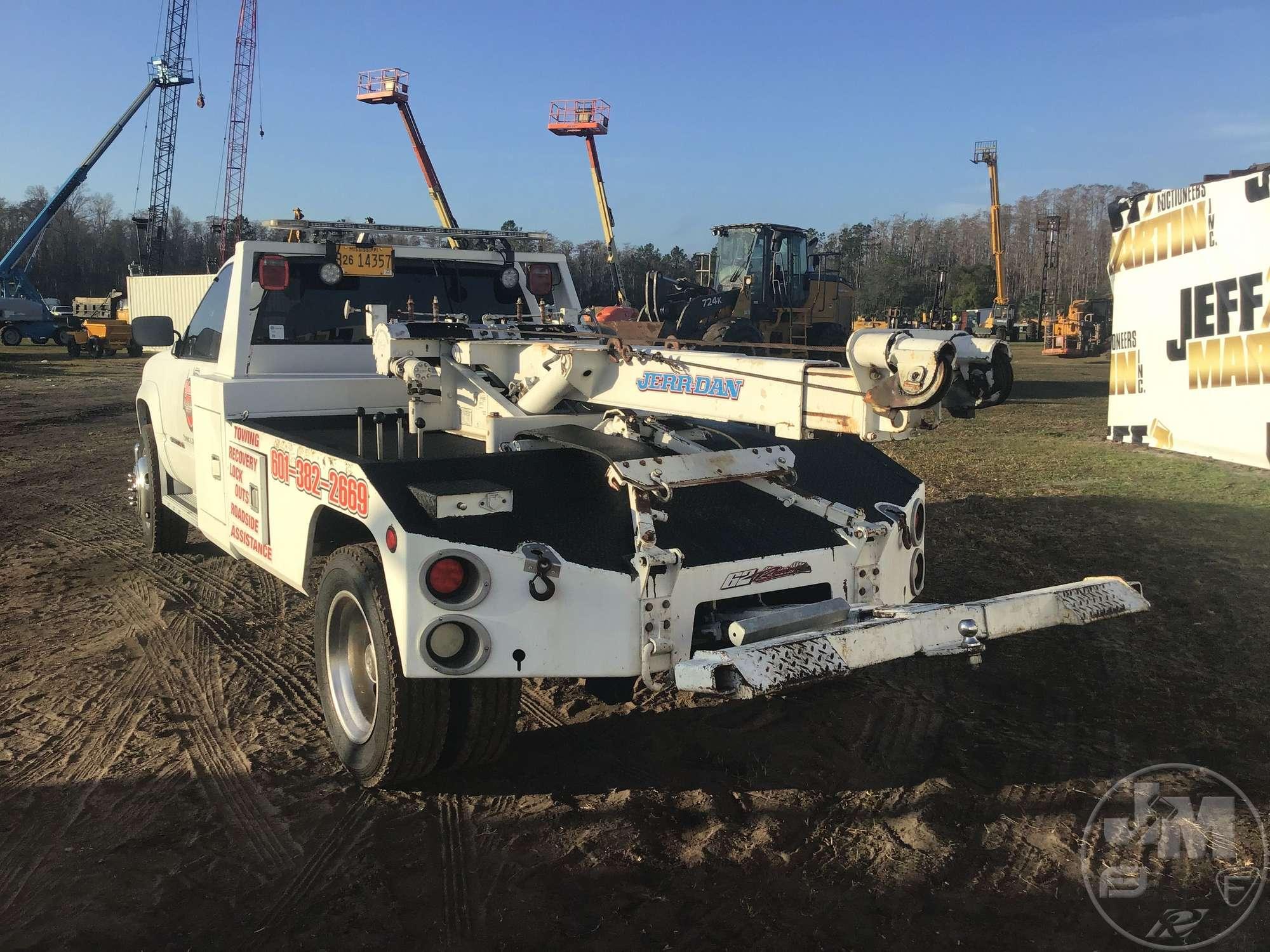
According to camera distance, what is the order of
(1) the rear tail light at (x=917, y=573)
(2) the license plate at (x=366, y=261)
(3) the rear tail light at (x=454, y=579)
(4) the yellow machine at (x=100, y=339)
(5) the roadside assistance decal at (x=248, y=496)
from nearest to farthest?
(3) the rear tail light at (x=454, y=579) < (1) the rear tail light at (x=917, y=573) < (5) the roadside assistance decal at (x=248, y=496) < (2) the license plate at (x=366, y=261) < (4) the yellow machine at (x=100, y=339)

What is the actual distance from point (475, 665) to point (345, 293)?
11.8 ft

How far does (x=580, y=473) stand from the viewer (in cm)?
385

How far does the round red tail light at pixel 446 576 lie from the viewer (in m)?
3.18

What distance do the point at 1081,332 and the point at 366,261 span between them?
106 feet

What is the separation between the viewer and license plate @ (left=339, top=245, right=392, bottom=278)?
6.00m

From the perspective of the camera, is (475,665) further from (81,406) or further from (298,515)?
(81,406)

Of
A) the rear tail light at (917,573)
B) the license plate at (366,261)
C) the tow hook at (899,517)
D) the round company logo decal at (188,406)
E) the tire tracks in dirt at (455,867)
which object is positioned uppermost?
the license plate at (366,261)

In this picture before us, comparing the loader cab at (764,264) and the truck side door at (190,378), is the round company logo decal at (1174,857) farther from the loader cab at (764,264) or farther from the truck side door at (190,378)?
the loader cab at (764,264)

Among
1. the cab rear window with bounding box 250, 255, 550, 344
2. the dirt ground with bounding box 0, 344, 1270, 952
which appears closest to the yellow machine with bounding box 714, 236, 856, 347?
the cab rear window with bounding box 250, 255, 550, 344

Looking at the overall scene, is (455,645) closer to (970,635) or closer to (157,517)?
(970,635)

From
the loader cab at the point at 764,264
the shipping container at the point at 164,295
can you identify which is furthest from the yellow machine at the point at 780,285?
the shipping container at the point at 164,295

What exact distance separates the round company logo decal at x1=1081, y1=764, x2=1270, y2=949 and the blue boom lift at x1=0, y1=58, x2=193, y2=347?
4089 cm

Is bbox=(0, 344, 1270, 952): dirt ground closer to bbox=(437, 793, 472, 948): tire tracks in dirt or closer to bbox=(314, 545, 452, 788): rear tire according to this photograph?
bbox=(437, 793, 472, 948): tire tracks in dirt

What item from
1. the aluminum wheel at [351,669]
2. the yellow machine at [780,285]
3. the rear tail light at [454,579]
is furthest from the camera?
the yellow machine at [780,285]
